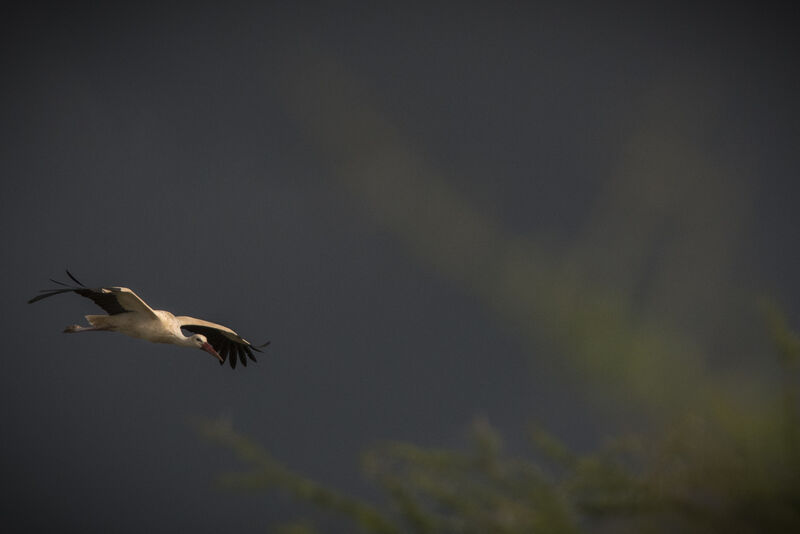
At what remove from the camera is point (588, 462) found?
1.11 m

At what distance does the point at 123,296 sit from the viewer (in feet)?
20.6

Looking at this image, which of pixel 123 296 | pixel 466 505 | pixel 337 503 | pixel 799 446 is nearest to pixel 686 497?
pixel 799 446

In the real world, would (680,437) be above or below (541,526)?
above

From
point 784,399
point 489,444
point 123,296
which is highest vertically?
point 123,296

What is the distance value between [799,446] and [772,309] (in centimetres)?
26

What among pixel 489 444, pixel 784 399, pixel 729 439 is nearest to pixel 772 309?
pixel 784 399

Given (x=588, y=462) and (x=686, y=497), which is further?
(x=588, y=462)

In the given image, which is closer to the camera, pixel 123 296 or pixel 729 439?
pixel 729 439

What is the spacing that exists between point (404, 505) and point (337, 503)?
0.38 feet

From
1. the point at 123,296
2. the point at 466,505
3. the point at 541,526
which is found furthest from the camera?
the point at 123,296

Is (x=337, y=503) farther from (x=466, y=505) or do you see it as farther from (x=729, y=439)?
(x=729, y=439)

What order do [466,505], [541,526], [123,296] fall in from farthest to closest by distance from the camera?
[123,296] < [466,505] < [541,526]

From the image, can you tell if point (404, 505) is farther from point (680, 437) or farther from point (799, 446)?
point (799, 446)

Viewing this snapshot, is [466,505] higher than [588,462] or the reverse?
the reverse
